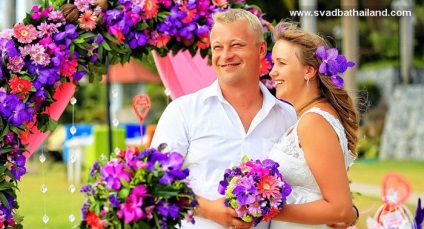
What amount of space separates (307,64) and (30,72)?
183cm

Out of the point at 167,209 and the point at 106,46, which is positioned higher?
the point at 106,46

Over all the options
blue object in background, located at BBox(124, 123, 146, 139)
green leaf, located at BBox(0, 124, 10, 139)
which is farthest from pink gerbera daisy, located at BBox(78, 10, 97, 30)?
blue object in background, located at BBox(124, 123, 146, 139)

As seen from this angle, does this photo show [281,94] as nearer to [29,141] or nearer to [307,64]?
[307,64]

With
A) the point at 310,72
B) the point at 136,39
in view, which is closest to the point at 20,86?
the point at 136,39

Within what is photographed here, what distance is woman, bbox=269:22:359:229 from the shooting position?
3.70 m

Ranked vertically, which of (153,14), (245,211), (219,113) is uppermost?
(153,14)

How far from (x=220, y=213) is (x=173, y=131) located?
0.53 meters

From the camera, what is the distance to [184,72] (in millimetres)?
6078

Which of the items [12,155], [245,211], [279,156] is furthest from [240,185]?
[12,155]

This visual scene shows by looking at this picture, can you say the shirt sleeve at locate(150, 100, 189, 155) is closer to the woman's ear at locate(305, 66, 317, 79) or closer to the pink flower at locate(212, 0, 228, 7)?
the woman's ear at locate(305, 66, 317, 79)

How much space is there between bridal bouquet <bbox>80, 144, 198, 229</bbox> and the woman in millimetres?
679

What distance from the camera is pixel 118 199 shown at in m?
3.18

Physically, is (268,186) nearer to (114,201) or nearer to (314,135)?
(314,135)

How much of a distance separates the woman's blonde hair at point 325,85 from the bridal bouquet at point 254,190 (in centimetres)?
56
